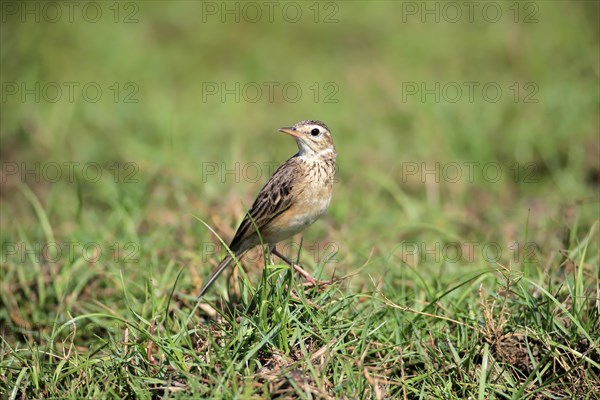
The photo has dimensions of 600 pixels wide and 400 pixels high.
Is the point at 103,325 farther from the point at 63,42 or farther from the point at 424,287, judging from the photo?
the point at 63,42

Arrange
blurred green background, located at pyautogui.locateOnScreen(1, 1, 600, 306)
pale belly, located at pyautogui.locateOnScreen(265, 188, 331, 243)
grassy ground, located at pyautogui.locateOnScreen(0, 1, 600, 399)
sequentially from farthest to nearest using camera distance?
1. blurred green background, located at pyautogui.locateOnScreen(1, 1, 600, 306)
2. pale belly, located at pyautogui.locateOnScreen(265, 188, 331, 243)
3. grassy ground, located at pyautogui.locateOnScreen(0, 1, 600, 399)

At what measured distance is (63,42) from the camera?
10.9m

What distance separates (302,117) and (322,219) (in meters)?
3.06

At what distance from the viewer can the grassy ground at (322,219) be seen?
417 centimetres

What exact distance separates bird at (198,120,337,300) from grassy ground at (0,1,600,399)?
0.32 m

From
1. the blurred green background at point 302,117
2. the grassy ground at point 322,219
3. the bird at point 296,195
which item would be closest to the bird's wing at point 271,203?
the bird at point 296,195

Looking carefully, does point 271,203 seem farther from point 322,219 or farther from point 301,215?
point 322,219

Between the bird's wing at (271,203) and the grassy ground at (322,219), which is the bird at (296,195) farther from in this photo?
the grassy ground at (322,219)

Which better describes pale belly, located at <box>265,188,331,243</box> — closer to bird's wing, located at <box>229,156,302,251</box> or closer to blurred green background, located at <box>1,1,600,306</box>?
bird's wing, located at <box>229,156,302,251</box>

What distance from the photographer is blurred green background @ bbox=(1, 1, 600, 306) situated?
6555mm

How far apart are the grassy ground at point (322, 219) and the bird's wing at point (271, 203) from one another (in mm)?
318

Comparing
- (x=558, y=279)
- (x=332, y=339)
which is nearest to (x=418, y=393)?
(x=332, y=339)

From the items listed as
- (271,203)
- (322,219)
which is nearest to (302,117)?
(322,219)

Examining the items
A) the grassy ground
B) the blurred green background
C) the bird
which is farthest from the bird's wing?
the blurred green background
